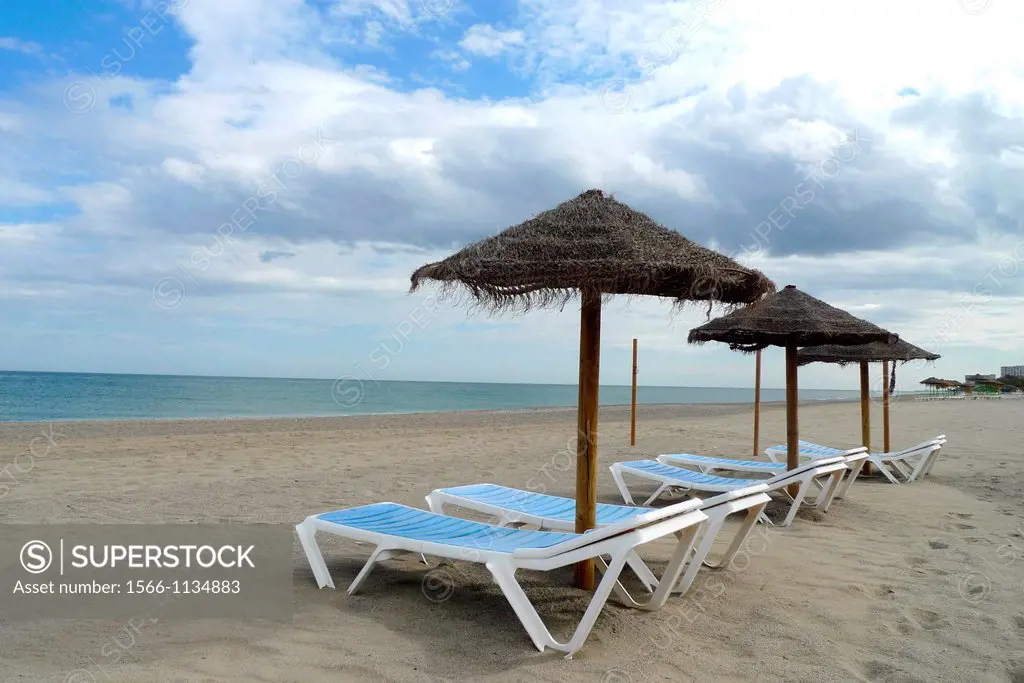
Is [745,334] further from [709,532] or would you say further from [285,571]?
[285,571]

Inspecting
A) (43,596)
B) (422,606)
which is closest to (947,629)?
(422,606)

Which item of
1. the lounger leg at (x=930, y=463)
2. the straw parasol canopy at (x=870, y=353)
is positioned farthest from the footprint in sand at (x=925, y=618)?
the straw parasol canopy at (x=870, y=353)

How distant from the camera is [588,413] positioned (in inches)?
162

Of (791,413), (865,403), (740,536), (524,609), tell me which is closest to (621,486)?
(791,413)

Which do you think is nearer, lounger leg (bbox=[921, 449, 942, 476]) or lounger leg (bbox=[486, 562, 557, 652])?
lounger leg (bbox=[486, 562, 557, 652])

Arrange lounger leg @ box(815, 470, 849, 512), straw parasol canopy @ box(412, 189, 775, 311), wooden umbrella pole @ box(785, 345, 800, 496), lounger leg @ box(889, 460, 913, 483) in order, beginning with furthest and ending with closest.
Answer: lounger leg @ box(889, 460, 913, 483) → wooden umbrella pole @ box(785, 345, 800, 496) → lounger leg @ box(815, 470, 849, 512) → straw parasol canopy @ box(412, 189, 775, 311)

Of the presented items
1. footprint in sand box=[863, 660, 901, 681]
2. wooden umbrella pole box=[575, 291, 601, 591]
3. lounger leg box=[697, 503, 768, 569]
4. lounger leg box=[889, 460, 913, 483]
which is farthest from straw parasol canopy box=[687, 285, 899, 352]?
footprint in sand box=[863, 660, 901, 681]

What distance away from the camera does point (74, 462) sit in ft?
31.6

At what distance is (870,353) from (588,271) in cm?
852

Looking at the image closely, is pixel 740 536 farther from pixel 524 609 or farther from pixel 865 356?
pixel 865 356

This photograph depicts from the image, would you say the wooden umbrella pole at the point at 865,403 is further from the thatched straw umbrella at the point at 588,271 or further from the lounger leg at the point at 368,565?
the lounger leg at the point at 368,565

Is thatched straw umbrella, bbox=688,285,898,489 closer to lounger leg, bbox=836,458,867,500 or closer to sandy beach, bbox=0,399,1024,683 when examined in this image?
lounger leg, bbox=836,458,867,500

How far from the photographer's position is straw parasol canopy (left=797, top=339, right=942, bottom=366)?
10.2 meters

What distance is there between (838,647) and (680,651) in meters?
0.78
